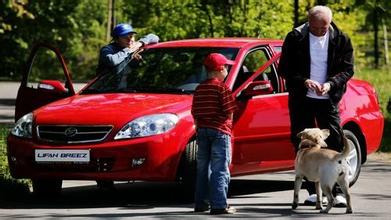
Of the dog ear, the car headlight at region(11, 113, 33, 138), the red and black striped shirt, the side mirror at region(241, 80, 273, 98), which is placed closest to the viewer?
the red and black striped shirt

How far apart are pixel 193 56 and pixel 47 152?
2.05m

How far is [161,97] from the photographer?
33.2 feet

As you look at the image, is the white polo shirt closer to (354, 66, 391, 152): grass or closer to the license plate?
the license plate

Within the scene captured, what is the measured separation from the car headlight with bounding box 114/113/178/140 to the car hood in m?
0.06

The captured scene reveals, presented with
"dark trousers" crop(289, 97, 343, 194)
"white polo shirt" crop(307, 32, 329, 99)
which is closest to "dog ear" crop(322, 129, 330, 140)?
"dark trousers" crop(289, 97, 343, 194)

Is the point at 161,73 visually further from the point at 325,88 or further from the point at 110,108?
the point at 325,88

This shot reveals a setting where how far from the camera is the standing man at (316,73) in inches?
375

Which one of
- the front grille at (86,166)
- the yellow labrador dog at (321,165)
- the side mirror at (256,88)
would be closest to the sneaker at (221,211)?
the yellow labrador dog at (321,165)

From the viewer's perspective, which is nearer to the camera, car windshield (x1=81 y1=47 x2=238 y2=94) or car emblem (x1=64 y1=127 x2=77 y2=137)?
car emblem (x1=64 y1=127 x2=77 y2=137)

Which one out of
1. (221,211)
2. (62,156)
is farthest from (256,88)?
(62,156)

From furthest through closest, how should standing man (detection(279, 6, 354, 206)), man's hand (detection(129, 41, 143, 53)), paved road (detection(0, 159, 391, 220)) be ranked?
man's hand (detection(129, 41, 143, 53)), standing man (detection(279, 6, 354, 206)), paved road (detection(0, 159, 391, 220))

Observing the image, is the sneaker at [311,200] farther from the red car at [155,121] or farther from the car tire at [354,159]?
the car tire at [354,159]

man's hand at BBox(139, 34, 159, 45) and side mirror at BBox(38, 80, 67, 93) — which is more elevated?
man's hand at BBox(139, 34, 159, 45)

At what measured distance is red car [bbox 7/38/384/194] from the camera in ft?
30.9
